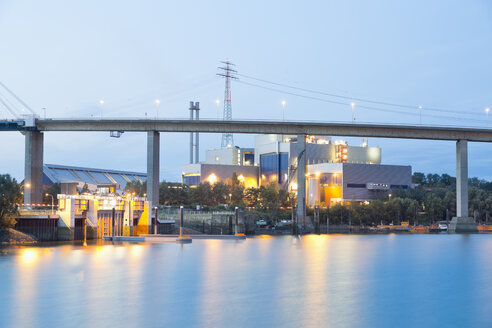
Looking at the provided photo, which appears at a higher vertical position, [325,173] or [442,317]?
[325,173]

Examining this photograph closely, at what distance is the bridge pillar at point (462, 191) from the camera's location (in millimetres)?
116125

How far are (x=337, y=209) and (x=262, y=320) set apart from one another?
119100 mm

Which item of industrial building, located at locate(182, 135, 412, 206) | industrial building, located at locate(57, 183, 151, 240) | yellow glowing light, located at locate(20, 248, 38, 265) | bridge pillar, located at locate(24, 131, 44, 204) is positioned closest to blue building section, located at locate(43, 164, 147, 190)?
industrial building, located at locate(182, 135, 412, 206)

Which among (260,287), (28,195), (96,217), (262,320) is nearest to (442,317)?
(262,320)

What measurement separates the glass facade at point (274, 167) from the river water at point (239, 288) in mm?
95722

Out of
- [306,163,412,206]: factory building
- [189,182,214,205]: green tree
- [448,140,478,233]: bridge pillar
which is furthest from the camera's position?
[306,163,412,206]: factory building

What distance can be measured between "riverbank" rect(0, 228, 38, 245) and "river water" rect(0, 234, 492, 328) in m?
8.67

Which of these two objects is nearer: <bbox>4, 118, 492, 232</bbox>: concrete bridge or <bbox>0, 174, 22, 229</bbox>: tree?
<bbox>0, 174, 22, 229</bbox>: tree

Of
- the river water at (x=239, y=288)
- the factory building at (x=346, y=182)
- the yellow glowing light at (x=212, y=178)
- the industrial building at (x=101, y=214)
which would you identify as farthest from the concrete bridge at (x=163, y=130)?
the yellow glowing light at (x=212, y=178)

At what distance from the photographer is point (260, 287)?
43.7 metres

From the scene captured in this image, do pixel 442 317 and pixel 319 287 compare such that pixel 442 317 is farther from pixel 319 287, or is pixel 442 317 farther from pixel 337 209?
pixel 337 209

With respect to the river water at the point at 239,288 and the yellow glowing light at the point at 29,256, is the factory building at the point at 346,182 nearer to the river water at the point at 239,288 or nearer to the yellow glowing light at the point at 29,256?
the river water at the point at 239,288

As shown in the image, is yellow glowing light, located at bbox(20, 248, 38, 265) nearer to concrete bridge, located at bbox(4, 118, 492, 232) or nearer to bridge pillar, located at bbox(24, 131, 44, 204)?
concrete bridge, located at bbox(4, 118, 492, 232)

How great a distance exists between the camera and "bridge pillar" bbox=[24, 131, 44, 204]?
103700mm
